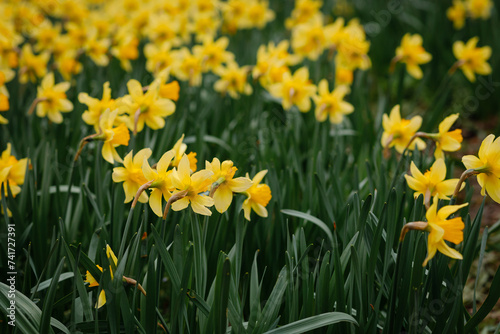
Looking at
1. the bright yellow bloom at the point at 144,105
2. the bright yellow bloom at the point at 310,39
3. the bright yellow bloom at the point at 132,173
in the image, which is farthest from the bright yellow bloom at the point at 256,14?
the bright yellow bloom at the point at 132,173

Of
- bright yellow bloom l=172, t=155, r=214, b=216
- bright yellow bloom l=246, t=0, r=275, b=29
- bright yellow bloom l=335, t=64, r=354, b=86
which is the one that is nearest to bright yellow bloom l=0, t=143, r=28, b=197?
bright yellow bloom l=172, t=155, r=214, b=216

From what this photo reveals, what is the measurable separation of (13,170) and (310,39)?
210 centimetres

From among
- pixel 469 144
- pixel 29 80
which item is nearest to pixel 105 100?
pixel 29 80

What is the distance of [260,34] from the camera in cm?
426

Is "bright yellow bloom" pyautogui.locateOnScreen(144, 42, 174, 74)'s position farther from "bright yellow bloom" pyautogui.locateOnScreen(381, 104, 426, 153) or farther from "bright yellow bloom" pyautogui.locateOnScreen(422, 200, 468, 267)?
"bright yellow bloom" pyautogui.locateOnScreen(422, 200, 468, 267)

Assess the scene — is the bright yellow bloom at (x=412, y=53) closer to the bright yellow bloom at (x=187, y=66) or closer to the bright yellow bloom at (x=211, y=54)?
the bright yellow bloom at (x=211, y=54)

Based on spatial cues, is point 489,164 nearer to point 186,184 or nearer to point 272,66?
point 186,184

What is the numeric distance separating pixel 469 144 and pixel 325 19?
79.1 inches

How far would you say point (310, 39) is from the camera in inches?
120

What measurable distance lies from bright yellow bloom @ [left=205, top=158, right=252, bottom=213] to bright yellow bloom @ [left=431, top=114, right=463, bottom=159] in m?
0.79

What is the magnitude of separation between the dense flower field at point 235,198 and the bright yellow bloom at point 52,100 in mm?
10

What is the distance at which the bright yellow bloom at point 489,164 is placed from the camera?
3.94ft

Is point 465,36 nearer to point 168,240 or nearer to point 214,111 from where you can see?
point 214,111

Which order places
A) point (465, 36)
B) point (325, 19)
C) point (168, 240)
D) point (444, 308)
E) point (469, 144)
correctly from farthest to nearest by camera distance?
point (325, 19) → point (465, 36) → point (469, 144) → point (168, 240) → point (444, 308)
